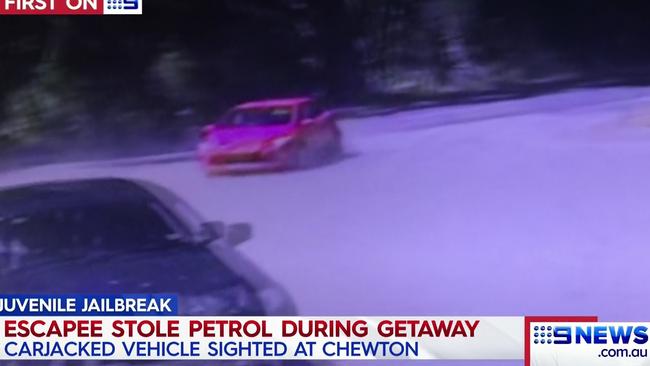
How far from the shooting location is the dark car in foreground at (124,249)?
2.20 m

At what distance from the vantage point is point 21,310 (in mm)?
2201

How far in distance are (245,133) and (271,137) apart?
78 mm

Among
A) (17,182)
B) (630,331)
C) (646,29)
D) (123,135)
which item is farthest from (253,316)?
(646,29)

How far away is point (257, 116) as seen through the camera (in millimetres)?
2174

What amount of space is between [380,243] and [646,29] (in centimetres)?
100

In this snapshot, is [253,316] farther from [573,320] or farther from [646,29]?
[646,29]

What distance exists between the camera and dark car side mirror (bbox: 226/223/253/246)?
2183 mm

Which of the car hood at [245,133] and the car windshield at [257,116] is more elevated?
the car windshield at [257,116]

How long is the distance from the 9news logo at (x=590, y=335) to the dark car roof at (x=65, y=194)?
4.18ft

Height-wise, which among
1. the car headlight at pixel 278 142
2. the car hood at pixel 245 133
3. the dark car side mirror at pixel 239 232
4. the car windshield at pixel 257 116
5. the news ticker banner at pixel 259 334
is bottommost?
the news ticker banner at pixel 259 334

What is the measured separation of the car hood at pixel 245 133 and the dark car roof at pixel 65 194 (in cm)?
29

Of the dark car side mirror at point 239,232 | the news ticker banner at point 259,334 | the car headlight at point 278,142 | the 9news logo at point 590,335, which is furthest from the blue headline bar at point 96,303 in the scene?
the 9news logo at point 590,335

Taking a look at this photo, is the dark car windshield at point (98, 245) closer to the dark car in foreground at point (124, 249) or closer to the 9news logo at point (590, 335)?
the dark car in foreground at point (124, 249)

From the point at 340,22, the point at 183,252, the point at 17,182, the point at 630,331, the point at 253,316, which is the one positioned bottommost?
the point at 630,331
